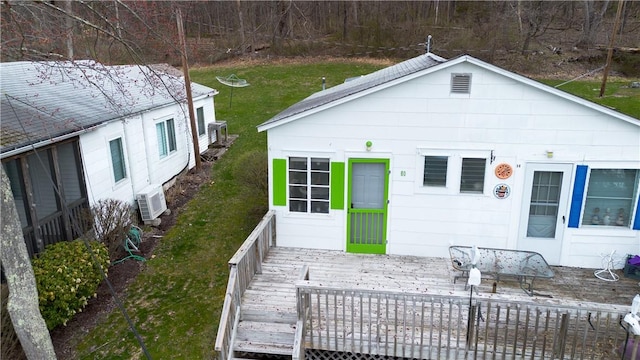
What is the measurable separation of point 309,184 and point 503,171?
375 centimetres

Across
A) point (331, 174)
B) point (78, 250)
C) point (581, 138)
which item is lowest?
point (78, 250)

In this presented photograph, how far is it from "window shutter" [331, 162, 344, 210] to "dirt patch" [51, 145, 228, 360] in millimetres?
4275

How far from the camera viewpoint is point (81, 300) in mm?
7363

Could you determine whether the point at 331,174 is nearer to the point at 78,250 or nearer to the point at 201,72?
the point at 78,250

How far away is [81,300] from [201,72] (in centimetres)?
2735

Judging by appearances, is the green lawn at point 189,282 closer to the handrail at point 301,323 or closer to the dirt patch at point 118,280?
the dirt patch at point 118,280

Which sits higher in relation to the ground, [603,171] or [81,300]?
[603,171]

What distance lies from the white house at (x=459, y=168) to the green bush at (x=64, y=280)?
3.63 meters

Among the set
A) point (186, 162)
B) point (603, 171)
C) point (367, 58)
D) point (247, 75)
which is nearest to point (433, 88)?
point (603, 171)

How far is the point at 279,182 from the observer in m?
8.91

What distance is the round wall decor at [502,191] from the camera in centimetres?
825

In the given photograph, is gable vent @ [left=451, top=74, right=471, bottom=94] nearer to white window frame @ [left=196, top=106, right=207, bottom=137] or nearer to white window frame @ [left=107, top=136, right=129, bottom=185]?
white window frame @ [left=107, top=136, right=129, bottom=185]

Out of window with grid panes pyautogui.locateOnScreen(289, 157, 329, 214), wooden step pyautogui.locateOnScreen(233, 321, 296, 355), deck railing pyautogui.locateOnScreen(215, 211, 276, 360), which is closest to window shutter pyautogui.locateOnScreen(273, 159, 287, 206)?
window with grid panes pyautogui.locateOnScreen(289, 157, 329, 214)

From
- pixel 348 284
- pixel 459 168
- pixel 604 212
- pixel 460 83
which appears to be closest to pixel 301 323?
pixel 348 284
